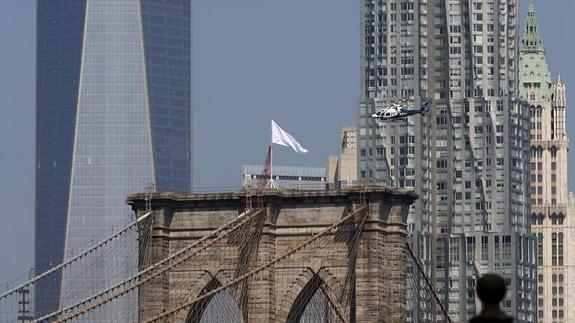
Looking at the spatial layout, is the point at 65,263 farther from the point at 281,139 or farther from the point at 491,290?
the point at 491,290

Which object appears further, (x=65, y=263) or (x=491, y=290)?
(x=65, y=263)

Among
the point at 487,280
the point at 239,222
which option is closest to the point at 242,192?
the point at 239,222

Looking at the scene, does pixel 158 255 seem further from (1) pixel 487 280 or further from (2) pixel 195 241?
(1) pixel 487 280

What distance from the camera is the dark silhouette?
2688 centimetres

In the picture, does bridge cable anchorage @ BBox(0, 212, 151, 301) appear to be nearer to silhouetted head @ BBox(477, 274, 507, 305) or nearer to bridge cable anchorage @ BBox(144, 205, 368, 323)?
bridge cable anchorage @ BBox(144, 205, 368, 323)

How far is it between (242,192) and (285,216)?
2571 millimetres

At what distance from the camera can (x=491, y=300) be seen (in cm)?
2702

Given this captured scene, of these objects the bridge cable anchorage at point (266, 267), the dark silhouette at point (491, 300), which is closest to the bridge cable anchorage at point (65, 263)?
the bridge cable anchorage at point (266, 267)

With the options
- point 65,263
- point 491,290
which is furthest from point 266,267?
point 491,290

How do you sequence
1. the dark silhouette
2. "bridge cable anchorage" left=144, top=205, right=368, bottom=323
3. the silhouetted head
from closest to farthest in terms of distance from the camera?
1. the dark silhouette
2. the silhouetted head
3. "bridge cable anchorage" left=144, top=205, right=368, bottom=323

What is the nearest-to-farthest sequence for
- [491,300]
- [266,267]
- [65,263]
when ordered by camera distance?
[491,300] < [266,267] < [65,263]

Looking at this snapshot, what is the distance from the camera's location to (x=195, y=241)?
355 ft

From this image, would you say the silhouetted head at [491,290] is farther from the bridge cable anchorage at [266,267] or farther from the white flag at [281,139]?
the white flag at [281,139]

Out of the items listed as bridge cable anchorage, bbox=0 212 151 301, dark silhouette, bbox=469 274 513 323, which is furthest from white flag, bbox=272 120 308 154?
dark silhouette, bbox=469 274 513 323
